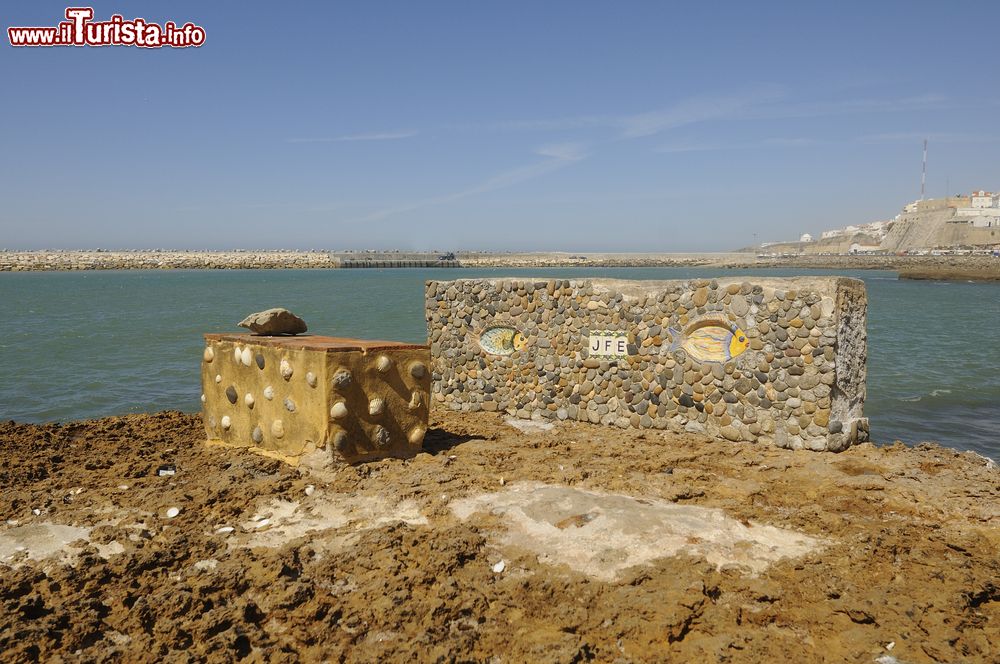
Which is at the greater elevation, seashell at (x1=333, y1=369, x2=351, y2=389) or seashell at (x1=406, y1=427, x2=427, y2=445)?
seashell at (x1=333, y1=369, x2=351, y2=389)

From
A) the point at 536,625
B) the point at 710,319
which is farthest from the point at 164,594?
the point at 710,319

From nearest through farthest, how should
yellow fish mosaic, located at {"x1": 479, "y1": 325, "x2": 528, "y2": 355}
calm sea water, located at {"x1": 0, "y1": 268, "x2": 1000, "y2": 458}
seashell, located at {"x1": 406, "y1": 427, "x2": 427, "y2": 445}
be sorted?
seashell, located at {"x1": 406, "y1": 427, "x2": 427, "y2": 445} < yellow fish mosaic, located at {"x1": 479, "y1": 325, "x2": 528, "y2": 355} < calm sea water, located at {"x1": 0, "y1": 268, "x2": 1000, "y2": 458}

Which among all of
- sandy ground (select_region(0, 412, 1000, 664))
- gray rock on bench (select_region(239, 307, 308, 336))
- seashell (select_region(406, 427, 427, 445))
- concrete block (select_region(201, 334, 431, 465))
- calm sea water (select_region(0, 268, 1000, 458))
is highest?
gray rock on bench (select_region(239, 307, 308, 336))

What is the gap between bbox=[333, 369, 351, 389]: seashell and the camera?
7.14m

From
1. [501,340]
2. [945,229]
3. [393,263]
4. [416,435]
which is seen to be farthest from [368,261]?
[416,435]

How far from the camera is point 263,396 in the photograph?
25.6 ft

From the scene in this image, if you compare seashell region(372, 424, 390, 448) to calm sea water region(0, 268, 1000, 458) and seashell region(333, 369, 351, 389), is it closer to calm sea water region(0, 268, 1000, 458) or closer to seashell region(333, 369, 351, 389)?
seashell region(333, 369, 351, 389)

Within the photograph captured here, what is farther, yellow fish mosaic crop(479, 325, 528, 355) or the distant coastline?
the distant coastline

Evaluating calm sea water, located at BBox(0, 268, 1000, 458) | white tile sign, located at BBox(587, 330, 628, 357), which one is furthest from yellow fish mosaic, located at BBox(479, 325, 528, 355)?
calm sea water, located at BBox(0, 268, 1000, 458)

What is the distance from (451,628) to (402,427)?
361 centimetres

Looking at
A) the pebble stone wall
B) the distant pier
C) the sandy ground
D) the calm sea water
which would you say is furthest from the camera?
the distant pier

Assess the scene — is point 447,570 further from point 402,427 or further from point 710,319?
point 710,319

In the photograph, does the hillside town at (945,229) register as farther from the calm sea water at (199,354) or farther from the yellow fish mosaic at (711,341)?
the yellow fish mosaic at (711,341)

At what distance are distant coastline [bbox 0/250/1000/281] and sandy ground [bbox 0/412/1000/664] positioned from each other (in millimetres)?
100319
